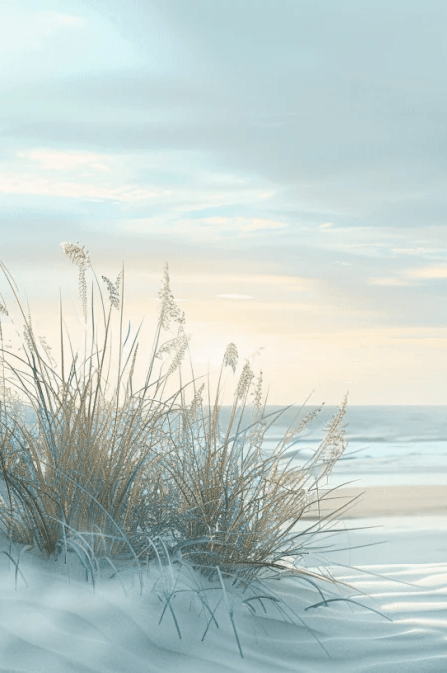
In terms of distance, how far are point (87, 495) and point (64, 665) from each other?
0.54 meters

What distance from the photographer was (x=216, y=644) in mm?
2139

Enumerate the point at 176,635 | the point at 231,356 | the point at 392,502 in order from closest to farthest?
the point at 176,635
the point at 231,356
the point at 392,502

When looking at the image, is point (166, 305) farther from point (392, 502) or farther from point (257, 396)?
point (392, 502)

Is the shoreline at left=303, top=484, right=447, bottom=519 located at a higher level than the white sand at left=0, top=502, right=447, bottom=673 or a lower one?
lower

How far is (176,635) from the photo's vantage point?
214 centimetres

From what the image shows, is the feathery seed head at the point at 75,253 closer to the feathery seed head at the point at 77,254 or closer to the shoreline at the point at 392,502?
the feathery seed head at the point at 77,254

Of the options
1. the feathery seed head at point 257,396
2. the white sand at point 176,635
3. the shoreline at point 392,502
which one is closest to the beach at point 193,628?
the white sand at point 176,635

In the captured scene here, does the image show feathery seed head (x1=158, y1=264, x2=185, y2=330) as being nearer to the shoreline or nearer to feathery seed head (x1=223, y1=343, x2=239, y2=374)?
feathery seed head (x1=223, y1=343, x2=239, y2=374)

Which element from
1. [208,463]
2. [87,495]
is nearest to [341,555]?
[208,463]

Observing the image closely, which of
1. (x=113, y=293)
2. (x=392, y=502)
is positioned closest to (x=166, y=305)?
(x=113, y=293)

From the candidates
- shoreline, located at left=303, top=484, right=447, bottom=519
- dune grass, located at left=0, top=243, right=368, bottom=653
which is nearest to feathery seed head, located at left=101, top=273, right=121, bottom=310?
dune grass, located at left=0, top=243, right=368, bottom=653

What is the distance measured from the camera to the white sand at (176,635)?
1982mm

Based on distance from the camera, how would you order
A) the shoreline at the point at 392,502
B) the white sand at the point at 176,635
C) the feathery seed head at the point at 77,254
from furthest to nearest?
the shoreline at the point at 392,502, the feathery seed head at the point at 77,254, the white sand at the point at 176,635

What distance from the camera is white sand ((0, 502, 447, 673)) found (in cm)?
198
